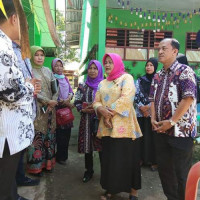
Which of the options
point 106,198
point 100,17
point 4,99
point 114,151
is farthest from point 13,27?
point 100,17

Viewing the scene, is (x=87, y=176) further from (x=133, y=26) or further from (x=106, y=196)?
(x=133, y=26)

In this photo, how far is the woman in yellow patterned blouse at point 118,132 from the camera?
2451mm

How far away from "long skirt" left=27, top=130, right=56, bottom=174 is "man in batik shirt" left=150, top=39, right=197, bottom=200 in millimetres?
1667

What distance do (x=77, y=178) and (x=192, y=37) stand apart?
6802 millimetres

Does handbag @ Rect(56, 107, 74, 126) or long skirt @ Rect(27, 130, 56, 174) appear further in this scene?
handbag @ Rect(56, 107, 74, 126)

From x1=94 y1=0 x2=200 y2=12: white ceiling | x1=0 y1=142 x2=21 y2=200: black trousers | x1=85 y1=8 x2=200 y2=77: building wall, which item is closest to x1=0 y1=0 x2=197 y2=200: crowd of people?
x1=0 y1=142 x2=21 y2=200: black trousers

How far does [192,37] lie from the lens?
7914mm

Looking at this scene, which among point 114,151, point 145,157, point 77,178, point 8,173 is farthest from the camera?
point 145,157

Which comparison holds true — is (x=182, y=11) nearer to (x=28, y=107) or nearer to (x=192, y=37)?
(x=192, y=37)

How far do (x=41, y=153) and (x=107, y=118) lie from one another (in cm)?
131

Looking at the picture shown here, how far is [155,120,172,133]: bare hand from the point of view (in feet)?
6.83

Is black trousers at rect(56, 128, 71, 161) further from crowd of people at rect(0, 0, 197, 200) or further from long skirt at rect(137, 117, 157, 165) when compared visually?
long skirt at rect(137, 117, 157, 165)

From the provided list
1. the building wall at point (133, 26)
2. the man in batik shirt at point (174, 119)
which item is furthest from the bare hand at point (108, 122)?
the building wall at point (133, 26)

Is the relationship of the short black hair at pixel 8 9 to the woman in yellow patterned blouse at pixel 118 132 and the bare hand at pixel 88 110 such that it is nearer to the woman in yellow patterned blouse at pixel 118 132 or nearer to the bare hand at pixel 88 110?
the woman in yellow patterned blouse at pixel 118 132
